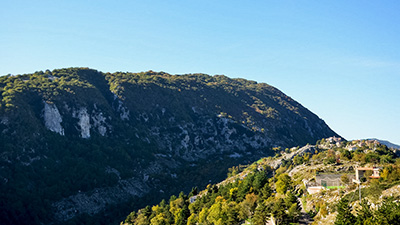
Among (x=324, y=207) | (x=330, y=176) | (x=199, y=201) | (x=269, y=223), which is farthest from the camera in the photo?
(x=199, y=201)

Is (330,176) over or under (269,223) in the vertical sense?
over

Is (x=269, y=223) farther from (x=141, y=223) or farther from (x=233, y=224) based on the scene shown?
(x=141, y=223)

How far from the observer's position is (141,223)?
497ft

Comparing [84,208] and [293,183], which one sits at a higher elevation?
[293,183]

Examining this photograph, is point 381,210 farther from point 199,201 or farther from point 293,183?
point 199,201

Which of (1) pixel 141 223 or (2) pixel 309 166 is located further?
(2) pixel 309 166

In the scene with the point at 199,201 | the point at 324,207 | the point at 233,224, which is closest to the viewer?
the point at 324,207

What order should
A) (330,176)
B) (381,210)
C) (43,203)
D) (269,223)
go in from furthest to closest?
(43,203) < (330,176) < (269,223) < (381,210)

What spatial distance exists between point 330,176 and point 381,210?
60.9 m

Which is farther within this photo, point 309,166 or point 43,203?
point 43,203

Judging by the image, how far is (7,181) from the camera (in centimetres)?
19262

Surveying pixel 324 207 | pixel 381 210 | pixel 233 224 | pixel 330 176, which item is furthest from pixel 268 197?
pixel 381 210

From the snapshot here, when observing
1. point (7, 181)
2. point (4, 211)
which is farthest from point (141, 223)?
point (7, 181)

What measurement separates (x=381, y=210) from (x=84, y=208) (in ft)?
519
